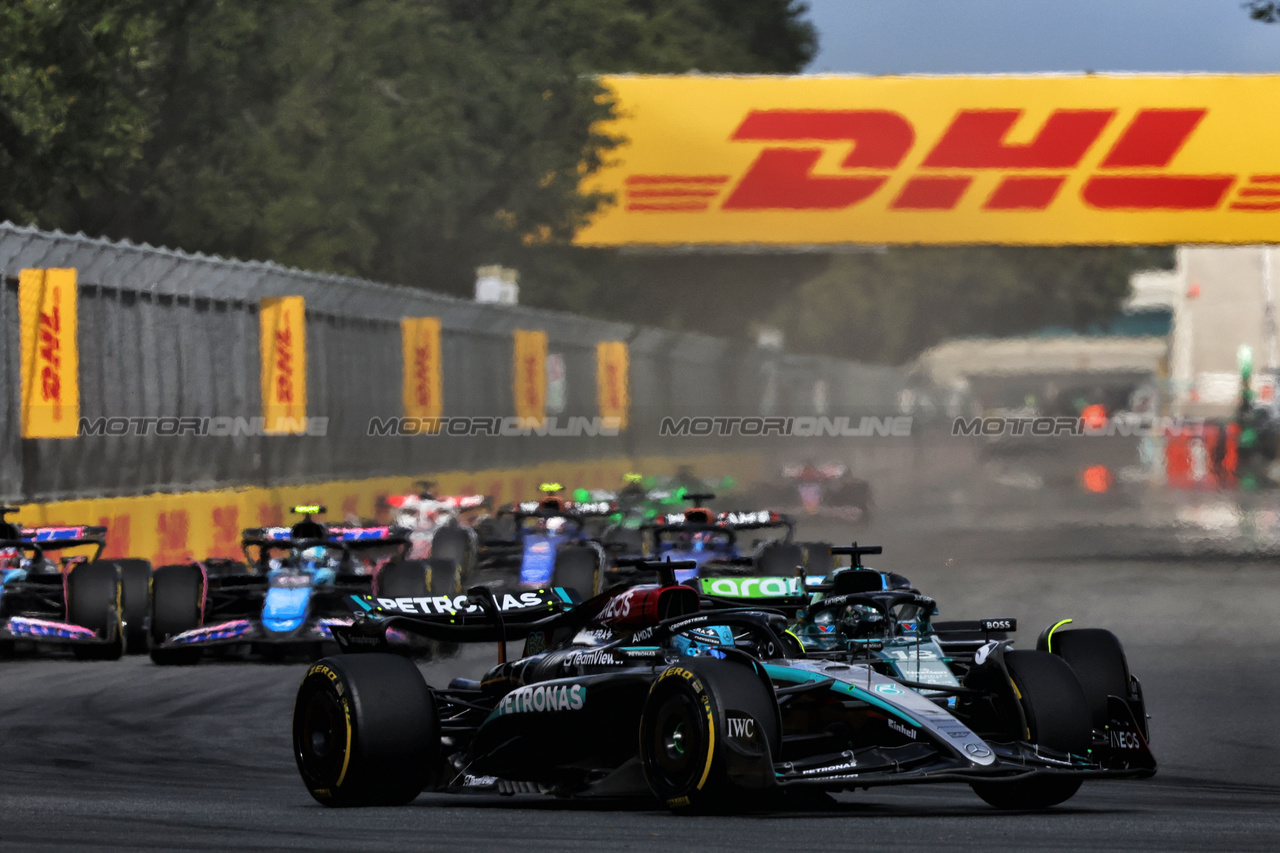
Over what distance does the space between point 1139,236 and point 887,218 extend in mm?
3900

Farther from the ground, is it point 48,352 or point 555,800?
point 48,352

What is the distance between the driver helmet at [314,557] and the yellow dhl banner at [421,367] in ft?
39.4

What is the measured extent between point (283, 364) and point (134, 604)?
8295 millimetres

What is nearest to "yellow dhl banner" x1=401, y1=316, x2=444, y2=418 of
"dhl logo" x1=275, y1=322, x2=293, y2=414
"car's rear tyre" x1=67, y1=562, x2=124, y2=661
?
"dhl logo" x1=275, y1=322, x2=293, y2=414

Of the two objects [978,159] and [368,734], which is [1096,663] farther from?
[978,159]

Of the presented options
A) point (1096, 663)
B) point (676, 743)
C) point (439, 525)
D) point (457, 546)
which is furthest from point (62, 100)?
→ point (676, 743)

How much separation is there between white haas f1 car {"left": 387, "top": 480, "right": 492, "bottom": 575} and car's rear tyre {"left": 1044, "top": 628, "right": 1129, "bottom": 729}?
32.7 feet

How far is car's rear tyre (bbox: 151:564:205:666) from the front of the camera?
602 inches

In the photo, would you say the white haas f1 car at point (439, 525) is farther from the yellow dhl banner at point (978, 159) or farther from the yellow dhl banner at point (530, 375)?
the yellow dhl banner at point (978, 159)

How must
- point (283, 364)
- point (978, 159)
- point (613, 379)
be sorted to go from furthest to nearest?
point (613, 379), point (978, 159), point (283, 364)

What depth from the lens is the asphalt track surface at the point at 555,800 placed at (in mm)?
7402
